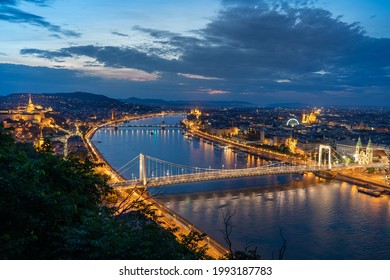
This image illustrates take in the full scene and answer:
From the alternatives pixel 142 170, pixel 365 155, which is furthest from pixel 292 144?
pixel 142 170

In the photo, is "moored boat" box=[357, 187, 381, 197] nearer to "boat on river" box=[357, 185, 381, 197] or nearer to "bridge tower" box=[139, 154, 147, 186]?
"boat on river" box=[357, 185, 381, 197]

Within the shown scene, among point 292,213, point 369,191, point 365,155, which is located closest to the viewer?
point 292,213

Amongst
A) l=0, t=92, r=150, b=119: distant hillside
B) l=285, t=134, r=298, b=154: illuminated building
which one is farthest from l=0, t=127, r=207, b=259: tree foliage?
l=0, t=92, r=150, b=119: distant hillside

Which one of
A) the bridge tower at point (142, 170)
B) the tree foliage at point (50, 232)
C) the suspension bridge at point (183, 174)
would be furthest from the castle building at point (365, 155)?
the tree foliage at point (50, 232)

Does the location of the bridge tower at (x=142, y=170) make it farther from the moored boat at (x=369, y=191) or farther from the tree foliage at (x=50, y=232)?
the tree foliage at (x=50, y=232)

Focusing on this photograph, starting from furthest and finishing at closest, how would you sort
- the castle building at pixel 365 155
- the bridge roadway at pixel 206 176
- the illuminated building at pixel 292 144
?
1. the illuminated building at pixel 292 144
2. the castle building at pixel 365 155
3. the bridge roadway at pixel 206 176

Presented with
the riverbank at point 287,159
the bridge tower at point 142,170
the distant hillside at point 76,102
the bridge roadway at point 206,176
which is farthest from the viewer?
the distant hillside at point 76,102

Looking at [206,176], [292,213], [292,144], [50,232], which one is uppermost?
[50,232]

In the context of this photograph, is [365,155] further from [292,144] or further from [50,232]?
[50,232]
